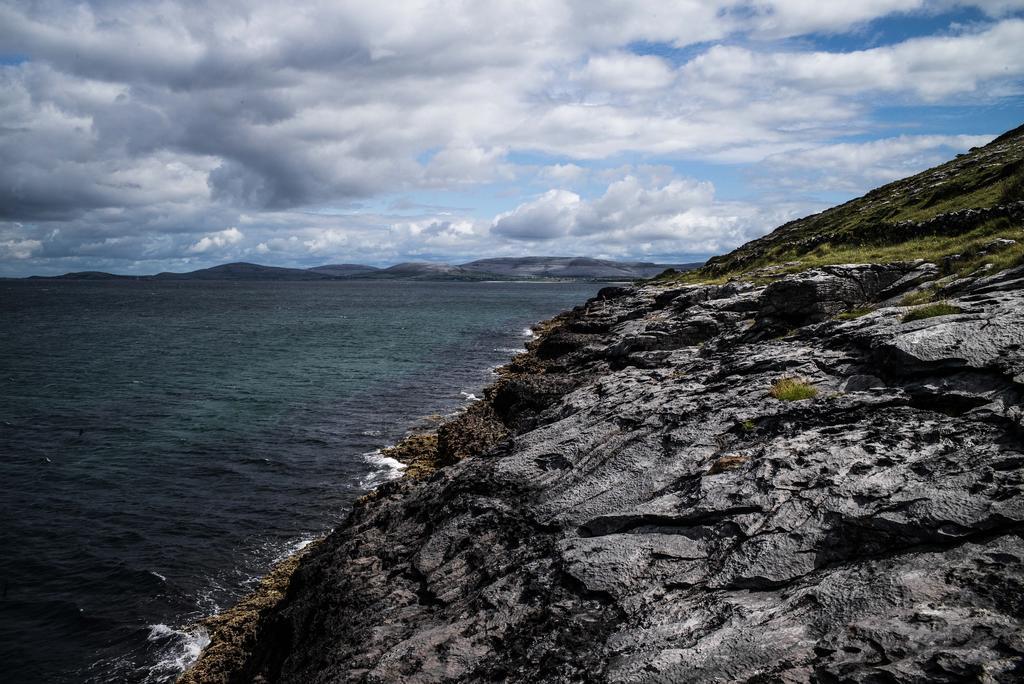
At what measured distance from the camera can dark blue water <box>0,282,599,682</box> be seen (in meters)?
18.7

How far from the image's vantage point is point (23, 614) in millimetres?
19000

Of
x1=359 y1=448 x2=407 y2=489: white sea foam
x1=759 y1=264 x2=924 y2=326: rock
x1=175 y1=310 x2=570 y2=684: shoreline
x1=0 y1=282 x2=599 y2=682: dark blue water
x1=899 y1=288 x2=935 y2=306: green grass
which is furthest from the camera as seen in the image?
x1=359 y1=448 x2=407 y2=489: white sea foam

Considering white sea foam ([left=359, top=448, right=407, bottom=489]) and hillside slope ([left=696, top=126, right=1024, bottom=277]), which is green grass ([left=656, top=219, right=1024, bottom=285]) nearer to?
hillside slope ([left=696, top=126, right=1024, bottom=277])

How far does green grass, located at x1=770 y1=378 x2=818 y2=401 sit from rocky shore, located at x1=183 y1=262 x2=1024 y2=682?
0.24ft

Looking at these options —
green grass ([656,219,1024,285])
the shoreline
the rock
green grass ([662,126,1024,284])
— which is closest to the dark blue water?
the shoreline

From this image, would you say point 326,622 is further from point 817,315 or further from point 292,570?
point 817,315

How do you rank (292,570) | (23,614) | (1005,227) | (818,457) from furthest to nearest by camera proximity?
(1005,227), (292,570), (23,614), (818,457)

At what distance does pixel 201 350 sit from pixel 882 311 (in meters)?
74.3

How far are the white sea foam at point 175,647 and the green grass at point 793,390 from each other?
18.3 meters

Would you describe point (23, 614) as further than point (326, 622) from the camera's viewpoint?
Yes

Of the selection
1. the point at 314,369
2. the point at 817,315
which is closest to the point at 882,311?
the point at 817,315

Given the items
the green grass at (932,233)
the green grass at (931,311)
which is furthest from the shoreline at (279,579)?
the green grass at (932,233)

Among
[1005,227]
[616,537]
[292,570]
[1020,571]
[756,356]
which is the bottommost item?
[292,570]

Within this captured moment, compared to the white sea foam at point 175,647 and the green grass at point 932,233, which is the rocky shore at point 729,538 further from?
the green grass at point 932,233
